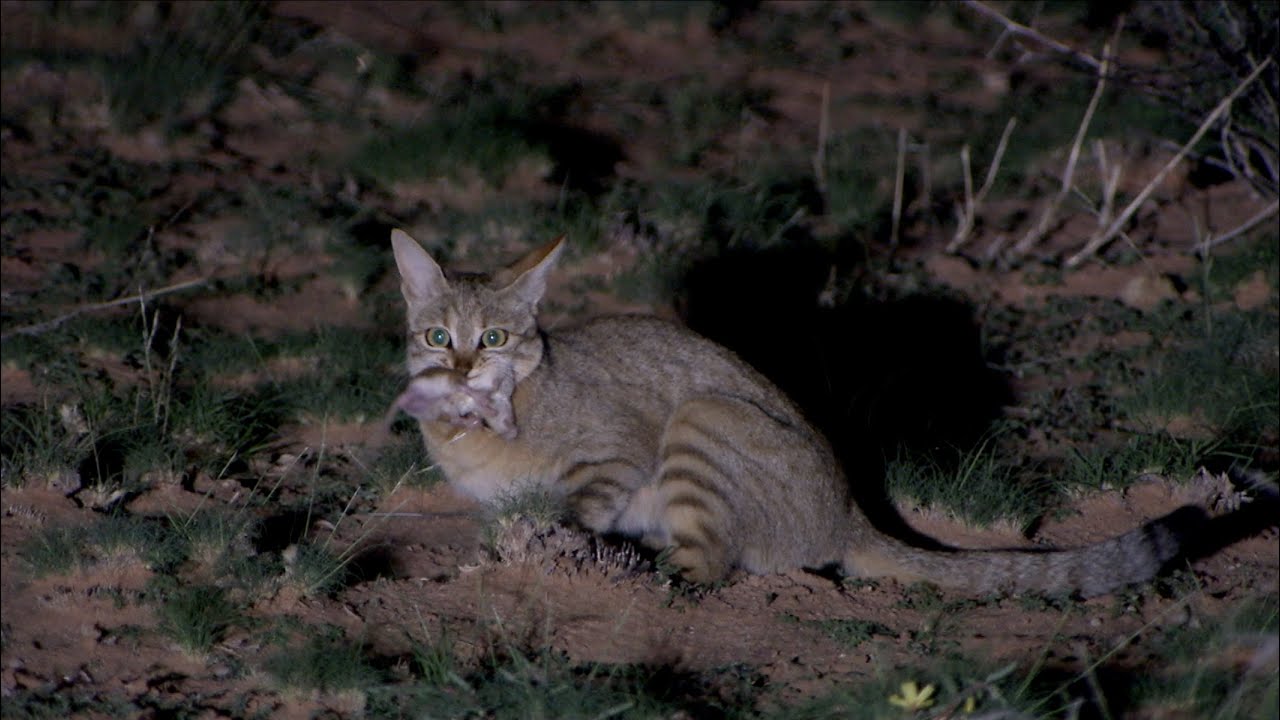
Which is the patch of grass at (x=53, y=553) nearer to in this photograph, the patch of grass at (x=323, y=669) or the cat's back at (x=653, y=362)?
the patch of grass at (x=323, y=669)

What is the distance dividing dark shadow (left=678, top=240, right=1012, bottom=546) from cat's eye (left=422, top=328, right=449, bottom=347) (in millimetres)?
2301

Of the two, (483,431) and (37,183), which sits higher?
(483,431)

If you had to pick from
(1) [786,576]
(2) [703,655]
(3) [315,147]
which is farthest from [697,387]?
(3) [315,147]

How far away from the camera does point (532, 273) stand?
261 inches

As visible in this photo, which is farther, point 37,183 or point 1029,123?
point 1029,123

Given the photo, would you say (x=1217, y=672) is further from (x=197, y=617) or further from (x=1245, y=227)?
(x=1245, y=227)

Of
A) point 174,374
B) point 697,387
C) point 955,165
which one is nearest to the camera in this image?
point 697,387

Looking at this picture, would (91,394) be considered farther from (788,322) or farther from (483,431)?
(788,322)

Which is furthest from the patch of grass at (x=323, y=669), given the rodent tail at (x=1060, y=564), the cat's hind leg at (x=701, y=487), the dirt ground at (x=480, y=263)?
the rodent tail at (x=1060, y=564)

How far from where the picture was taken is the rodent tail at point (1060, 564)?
5938 mm

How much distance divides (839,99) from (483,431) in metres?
8.17

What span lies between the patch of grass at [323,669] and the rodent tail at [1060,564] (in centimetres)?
246

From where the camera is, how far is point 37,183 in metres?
10.0

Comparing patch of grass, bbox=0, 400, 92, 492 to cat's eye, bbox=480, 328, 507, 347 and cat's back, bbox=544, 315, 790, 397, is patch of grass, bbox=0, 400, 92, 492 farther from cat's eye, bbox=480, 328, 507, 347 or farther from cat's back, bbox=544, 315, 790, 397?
cat's back, bbox=544, 315, 790, 397
